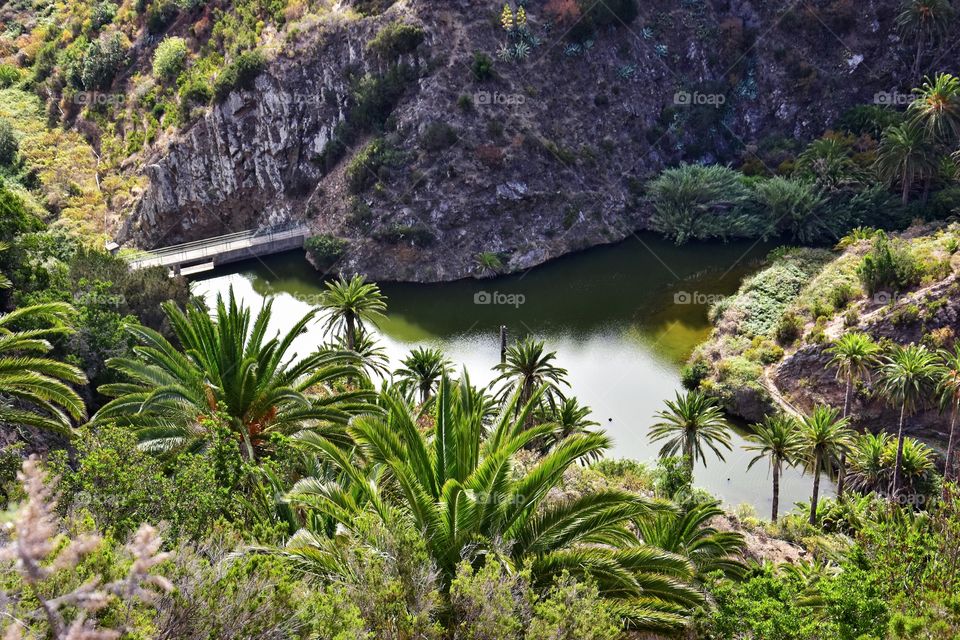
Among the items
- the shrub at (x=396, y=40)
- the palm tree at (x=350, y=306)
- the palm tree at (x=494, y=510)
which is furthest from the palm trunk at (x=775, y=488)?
the shrub at (x=396, y=40)

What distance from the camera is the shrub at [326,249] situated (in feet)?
144

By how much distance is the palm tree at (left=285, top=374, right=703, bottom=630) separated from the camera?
10289 millimetres

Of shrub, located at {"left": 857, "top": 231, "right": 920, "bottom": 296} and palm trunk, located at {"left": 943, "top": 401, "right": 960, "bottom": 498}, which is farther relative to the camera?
shrub, located at {"left": 857, "top": 231, "right": 920, "bottom": 296}

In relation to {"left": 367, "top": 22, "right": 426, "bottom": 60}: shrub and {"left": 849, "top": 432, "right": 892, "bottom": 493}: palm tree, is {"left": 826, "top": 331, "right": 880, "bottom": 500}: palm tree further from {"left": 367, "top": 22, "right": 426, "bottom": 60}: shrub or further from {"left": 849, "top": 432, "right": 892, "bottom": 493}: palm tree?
{"left": 367, "top": 22, "right": 426, "bottom": 60}: shrub

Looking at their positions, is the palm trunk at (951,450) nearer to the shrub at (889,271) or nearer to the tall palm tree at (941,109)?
the shrub at (889,271)

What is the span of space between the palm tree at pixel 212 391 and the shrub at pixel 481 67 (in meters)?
34.2

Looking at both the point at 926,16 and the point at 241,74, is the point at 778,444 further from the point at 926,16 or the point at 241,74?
the point at 241,74

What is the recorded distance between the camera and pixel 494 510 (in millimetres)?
10500

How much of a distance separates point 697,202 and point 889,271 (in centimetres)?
1713

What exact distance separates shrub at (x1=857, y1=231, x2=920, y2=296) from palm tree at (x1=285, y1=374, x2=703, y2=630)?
83.7 ft

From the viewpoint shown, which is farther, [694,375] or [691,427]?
[694,375]

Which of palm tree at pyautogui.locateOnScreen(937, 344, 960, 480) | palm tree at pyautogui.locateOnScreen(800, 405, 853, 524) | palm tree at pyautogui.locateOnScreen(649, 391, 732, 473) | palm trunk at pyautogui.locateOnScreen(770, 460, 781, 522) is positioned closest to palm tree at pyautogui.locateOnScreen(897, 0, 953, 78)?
palm tree at pyautogui.locateOnScreen(937, 344, 960, 480)

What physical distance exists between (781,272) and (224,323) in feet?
106

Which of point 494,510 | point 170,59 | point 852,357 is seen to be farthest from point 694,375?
point 170,59
